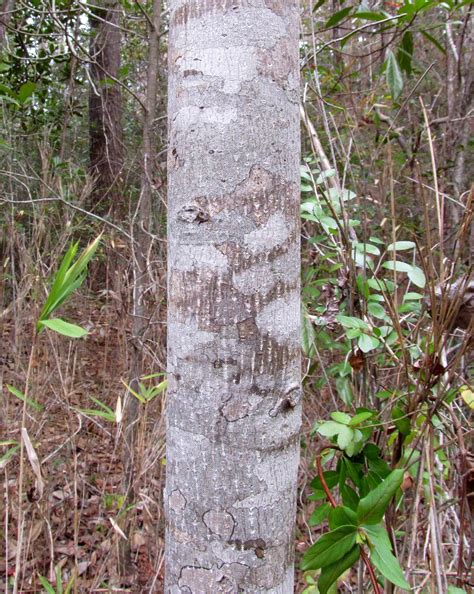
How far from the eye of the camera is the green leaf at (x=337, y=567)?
0.88 meters

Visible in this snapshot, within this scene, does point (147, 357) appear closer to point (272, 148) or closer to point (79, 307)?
point (79, 307)

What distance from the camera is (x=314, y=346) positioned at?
1280 mm

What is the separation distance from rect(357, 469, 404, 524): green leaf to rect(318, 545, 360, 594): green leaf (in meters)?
0.07

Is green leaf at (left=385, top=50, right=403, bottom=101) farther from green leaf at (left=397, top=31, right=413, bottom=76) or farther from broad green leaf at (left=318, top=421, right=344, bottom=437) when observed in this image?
broad green leaf at (left=318, top=421, right=344, bottom=437)

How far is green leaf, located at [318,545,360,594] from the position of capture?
2.87 feet

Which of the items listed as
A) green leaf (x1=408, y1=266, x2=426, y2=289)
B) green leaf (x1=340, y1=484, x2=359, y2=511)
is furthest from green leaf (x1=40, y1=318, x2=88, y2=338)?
green leaf (x1=408, y1=266, x2=426, y2=289)

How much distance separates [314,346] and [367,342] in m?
0.23

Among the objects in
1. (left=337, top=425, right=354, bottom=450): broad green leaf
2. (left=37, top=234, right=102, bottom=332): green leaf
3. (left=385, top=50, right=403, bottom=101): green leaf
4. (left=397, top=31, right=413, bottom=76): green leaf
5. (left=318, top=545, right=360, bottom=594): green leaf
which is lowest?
(left=318, top=545, right=360, bottom=594): green leaf

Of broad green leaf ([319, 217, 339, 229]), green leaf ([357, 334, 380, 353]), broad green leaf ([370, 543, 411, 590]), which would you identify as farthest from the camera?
broad green leaf ([319, 217, 339, 229])

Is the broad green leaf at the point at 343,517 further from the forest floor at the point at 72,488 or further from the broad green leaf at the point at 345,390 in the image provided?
the forest floor at the point at 72,488

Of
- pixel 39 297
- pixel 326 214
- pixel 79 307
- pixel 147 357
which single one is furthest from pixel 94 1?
pixel 326 214

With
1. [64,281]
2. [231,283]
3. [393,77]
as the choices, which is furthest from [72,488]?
[393,77]

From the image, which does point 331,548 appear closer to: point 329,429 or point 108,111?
point 329,429

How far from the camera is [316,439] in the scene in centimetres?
213
